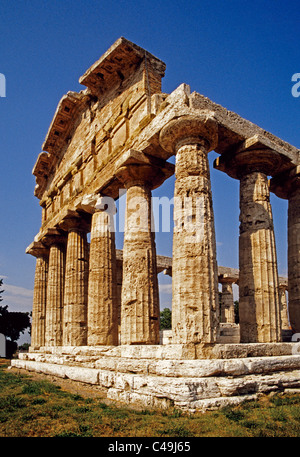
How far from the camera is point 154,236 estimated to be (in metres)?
12.5

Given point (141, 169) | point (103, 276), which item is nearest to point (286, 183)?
point (141, 169)

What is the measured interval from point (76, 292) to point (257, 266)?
8.20m

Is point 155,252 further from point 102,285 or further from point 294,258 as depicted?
point 294,258

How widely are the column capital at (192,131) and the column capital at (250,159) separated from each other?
1.40 meters

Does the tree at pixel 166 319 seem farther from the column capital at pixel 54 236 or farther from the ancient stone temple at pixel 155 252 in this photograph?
the column capital at pixel 54 236

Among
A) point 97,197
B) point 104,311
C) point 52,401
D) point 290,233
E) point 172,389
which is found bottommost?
point 52,401

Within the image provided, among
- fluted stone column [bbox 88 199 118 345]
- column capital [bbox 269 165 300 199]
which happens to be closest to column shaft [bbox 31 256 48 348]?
fluted stone column [bbox 88 199 118 345]

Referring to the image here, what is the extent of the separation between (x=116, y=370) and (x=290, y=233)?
767 centimetres

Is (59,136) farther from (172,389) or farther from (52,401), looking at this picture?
(172,389)

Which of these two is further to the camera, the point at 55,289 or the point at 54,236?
the point at 54,236

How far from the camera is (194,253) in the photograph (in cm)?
948
